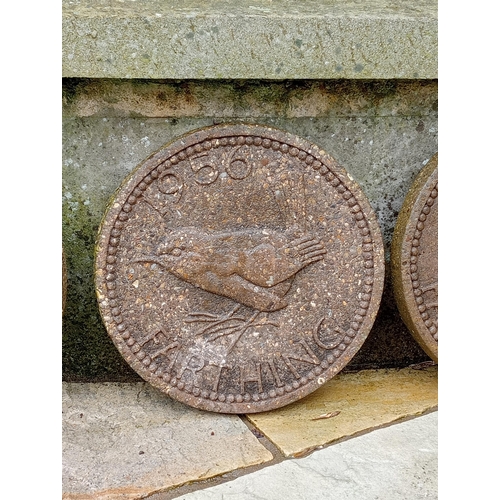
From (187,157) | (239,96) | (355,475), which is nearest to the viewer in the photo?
(355,475)

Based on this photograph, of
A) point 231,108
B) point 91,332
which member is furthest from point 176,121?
point 91,332

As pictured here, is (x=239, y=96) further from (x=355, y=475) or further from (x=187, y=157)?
(x=355, y=475)

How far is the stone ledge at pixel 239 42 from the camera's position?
175 centimetres

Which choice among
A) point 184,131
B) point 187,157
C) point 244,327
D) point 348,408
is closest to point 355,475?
point 348,408

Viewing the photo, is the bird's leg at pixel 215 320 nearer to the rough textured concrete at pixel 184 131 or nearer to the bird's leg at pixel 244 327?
the bird's leg at pixel 244 327

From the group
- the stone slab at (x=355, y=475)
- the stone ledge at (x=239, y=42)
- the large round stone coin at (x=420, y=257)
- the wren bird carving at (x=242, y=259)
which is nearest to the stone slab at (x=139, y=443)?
the stone slab at (x=355, y=475)

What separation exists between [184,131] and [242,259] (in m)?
0.44

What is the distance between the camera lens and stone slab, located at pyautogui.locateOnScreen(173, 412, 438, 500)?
1.51 meters

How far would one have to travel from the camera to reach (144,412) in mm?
1877

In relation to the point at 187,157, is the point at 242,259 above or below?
below

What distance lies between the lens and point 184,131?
6.41 feet

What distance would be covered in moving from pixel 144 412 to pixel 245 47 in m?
1.08

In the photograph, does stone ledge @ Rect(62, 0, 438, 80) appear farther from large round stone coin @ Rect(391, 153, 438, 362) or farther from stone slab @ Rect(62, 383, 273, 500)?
stone slab @ Rect(62, 383, 273, 500)

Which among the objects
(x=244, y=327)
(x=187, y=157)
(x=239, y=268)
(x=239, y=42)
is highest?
(x=239, y=42)
